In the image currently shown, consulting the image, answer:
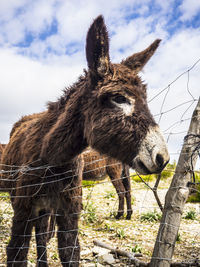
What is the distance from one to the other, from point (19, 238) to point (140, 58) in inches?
100

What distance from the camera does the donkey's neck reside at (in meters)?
2.56

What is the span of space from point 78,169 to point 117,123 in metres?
1.00

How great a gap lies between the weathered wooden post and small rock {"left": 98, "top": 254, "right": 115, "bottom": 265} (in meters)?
1.75

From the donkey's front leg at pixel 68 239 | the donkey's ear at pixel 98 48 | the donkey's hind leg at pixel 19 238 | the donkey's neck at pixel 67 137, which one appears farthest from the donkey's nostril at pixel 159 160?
the donkey's hind leg at pixel 19 238

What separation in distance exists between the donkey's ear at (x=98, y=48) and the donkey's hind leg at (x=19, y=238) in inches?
71.5

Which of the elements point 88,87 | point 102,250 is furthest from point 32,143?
point 102,250

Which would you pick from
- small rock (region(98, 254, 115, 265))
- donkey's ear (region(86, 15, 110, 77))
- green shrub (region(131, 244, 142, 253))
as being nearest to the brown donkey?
donkey's ear (region(86, 15, 110, 77))

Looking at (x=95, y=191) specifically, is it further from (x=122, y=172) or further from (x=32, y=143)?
(x=32, y=143)

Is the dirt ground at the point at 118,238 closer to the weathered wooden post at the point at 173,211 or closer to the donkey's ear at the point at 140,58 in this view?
the weathered wooden post at the point at 173,211

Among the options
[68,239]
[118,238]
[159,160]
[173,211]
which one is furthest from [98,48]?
[118,238]

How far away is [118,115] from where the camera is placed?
7.34 feet

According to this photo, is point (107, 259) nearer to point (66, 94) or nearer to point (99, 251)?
point (99, 251)

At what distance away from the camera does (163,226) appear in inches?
80.6

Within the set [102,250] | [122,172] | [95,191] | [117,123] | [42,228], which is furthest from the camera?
[95,191]
